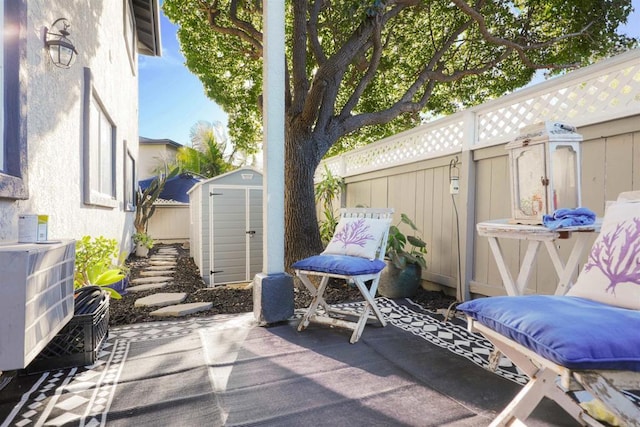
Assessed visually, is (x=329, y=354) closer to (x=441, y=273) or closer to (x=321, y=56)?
(x=441, y=273)

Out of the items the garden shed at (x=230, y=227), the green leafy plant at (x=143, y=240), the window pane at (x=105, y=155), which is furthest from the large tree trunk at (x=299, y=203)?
the green leafy plant at (x=143, y=240)

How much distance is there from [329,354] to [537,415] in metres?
1.13

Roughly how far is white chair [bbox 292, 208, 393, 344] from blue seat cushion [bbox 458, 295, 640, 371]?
1.21 meters

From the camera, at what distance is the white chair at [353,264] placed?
2.52 metres

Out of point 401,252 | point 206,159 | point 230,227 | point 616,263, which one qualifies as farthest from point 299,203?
point 206,159

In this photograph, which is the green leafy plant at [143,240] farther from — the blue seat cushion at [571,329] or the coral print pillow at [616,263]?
the coral print pillow at [616,263]

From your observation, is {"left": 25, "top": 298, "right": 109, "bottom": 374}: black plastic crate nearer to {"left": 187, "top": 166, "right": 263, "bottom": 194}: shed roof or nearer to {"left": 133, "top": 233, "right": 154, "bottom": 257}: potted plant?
{"left": 187, "top": 166, "right": 263, "bottom": 194}: shed roof

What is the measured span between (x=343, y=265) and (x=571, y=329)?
157 cm

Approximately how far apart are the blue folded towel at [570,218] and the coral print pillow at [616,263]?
0.15m

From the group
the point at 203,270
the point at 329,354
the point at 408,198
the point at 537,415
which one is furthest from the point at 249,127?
the point at 537,415

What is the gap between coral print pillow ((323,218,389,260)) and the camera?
9.17ft

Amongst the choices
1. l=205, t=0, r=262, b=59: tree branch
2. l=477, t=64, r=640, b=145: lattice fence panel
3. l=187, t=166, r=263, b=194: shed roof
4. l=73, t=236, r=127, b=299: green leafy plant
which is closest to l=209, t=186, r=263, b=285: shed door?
l=187, t=166, r=263, b=194: shed roof

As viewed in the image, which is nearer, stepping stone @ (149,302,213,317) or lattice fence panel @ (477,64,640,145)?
lattice fence panel @ (477,64,640,145)

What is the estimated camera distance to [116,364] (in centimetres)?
205
